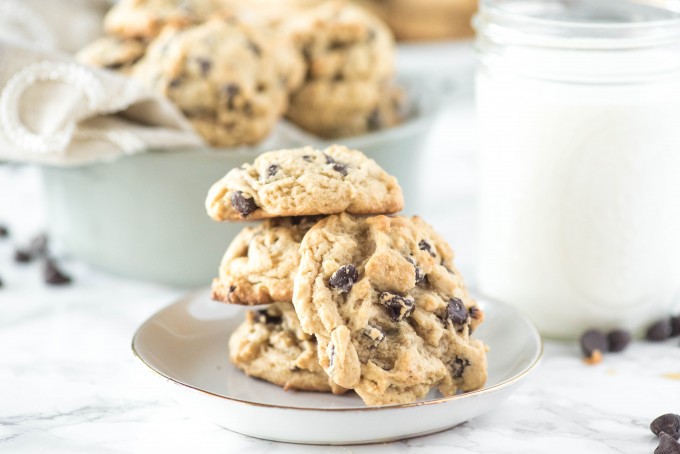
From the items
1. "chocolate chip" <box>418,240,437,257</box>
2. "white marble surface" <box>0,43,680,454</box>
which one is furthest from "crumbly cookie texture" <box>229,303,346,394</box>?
"chocolate chip" <box>418,240,437,257</box>

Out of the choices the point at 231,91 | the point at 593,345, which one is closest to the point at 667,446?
the point at 593,345

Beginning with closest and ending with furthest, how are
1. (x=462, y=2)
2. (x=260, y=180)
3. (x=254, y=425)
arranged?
(x=254, y=425)
(x=260, y=180)
(x=462, y=2)

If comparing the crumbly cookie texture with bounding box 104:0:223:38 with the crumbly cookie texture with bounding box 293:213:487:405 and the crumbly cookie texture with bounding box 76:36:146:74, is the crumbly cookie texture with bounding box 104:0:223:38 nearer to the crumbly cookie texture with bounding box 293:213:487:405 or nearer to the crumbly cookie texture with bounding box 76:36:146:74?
the crumbly cookie texture with bounding box 76:36:146:74

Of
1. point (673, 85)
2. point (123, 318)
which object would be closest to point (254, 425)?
point (123, 318)

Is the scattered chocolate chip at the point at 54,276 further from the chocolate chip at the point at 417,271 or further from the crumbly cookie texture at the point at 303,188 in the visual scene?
the chocolate chip at the point at 417,271

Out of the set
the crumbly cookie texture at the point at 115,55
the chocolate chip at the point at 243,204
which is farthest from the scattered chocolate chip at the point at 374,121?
the chocolate chip at the point at 243,204

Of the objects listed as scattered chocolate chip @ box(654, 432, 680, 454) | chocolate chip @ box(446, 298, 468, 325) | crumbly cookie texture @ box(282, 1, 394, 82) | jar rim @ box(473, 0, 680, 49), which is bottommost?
scattered chocolate chip @ box(654, 432, 680, 454)

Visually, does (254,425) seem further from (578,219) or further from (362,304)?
(578,219)

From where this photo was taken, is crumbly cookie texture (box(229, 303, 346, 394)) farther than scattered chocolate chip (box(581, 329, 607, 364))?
No
